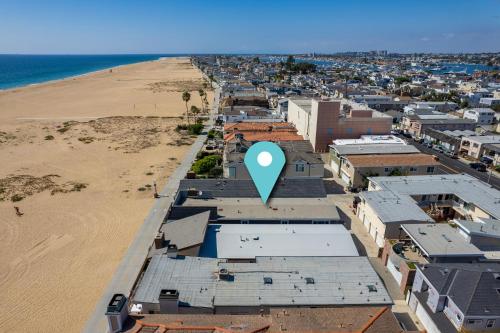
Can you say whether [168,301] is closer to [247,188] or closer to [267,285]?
[267,285]

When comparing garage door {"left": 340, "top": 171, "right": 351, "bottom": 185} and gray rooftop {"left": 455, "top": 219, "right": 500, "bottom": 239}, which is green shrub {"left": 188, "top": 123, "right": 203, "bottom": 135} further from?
gray rooftop {"left": 455, "top": 219, "right": 500, "bottom": 239}

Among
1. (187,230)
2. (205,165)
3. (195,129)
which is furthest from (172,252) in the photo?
(195,129)

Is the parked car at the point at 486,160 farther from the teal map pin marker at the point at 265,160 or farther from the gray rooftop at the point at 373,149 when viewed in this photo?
the teal map pin marker at the point at 265,160

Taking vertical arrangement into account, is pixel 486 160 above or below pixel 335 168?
below

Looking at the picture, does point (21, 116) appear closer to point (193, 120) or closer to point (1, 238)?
point (193, 120)

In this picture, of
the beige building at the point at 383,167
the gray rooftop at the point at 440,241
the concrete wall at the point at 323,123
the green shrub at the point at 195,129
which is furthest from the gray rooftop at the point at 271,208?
the green shrub at the point at 195,129

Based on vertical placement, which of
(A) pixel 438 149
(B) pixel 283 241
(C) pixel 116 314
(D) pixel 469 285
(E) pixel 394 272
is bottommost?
(A) pixel 438 149
